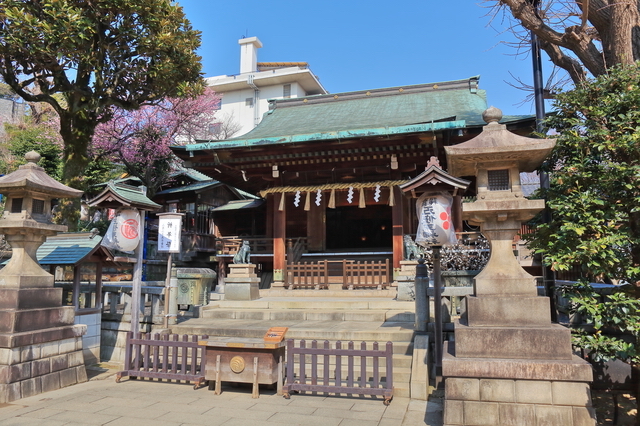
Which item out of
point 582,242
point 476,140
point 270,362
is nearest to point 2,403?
point 270,362

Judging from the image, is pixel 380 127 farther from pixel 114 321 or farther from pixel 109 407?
pixel 109 407

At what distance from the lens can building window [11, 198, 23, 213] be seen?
7.09 m

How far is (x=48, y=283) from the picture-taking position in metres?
7.32

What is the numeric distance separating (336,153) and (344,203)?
254cm

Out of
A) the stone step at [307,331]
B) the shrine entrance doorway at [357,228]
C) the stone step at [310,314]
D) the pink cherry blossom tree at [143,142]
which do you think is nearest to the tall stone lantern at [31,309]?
the stone step at [307,331]

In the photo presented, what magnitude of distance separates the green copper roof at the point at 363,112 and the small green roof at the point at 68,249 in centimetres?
522

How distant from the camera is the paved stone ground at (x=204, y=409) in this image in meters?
5.39

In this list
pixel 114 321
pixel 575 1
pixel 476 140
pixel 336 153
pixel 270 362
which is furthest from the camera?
pixel 336 153

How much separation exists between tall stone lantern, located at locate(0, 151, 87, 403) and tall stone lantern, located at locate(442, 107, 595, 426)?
6.29 meters

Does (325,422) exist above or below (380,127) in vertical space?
below

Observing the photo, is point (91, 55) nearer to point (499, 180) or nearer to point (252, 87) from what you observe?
point (499, 180)

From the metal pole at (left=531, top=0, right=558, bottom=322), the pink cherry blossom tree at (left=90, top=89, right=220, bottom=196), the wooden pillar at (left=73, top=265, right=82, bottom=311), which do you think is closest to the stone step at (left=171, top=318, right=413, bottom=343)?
the wooden pillar at (left=73, top=265, right=82, bottom=311)

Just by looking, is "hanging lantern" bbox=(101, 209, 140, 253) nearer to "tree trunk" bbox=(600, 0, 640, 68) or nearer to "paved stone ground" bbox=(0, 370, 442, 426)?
"paved stone ground" bbox=(0, 370, 442, 426)

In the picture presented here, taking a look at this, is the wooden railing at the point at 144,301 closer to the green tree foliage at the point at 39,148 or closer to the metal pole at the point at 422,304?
the metal pole at the point at 422,304
